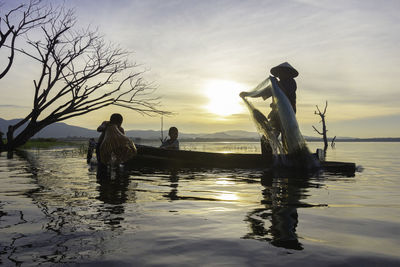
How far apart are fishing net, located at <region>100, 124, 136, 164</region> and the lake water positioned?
2.03 metres

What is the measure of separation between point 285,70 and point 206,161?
14.0 feet

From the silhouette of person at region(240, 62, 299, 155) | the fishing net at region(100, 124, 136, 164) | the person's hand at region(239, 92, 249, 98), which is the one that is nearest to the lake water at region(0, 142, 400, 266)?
the fishing net at region(100, 124, 136, 164)

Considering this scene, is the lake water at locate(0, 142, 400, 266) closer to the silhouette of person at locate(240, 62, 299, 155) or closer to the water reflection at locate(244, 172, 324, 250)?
the water reflection at locate(244, 172, 324, 250)

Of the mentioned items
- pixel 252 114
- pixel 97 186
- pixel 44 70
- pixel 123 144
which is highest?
pixel 44 70

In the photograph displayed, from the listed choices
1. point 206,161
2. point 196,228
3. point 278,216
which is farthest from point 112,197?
point 206,161

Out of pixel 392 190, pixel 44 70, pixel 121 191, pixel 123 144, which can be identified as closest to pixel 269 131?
pixel 392 190

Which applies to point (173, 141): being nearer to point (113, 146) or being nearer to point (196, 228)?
point (113, 146)

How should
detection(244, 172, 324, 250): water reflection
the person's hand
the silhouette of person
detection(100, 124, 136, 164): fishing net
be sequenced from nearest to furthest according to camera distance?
detection(244, 172, 324, 250): water reflection → detection(100, 124, 136, 164): fishing net → the silhouette of person → the person's hand

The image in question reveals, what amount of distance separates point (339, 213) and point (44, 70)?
12.0 metres

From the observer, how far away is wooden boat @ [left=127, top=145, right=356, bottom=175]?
1045cm

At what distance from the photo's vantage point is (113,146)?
828cm

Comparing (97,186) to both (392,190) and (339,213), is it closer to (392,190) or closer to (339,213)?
(339,213)

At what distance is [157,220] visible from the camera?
12.8 feet

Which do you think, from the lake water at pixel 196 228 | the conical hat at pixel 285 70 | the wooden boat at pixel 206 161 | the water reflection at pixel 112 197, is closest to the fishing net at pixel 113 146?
the water reflection at pixel 112 197
